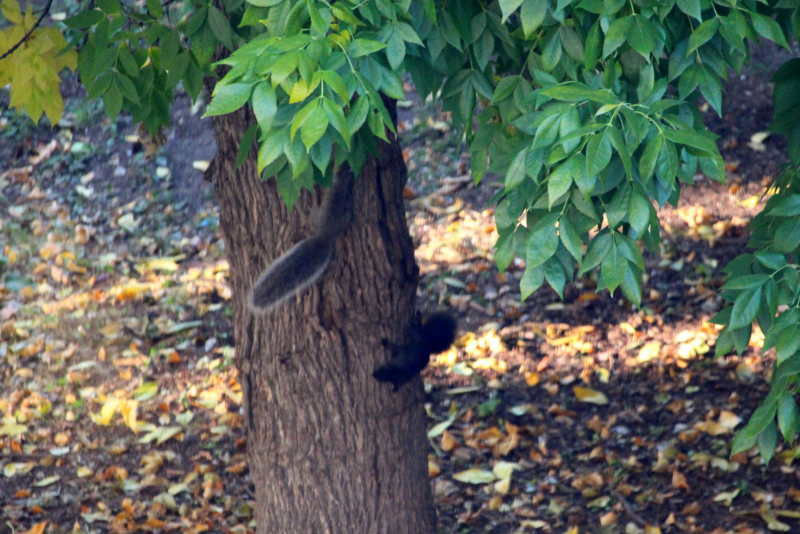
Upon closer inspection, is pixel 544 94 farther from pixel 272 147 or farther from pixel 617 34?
pixel 272 147

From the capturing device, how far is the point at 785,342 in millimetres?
1775

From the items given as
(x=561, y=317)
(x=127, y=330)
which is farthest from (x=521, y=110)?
(x=127, y=330)

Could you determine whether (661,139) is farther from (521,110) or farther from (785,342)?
(785,342)

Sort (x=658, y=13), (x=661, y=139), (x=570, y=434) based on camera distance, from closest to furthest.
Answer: (x=661, y=139) → (x=658, y=13) → (x=570, y=434)

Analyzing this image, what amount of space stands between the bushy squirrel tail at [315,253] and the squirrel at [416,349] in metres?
0.42

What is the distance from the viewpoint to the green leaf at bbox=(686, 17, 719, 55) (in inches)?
60.7

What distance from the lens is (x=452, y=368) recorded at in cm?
457

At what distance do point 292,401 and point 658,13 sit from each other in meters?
1.83

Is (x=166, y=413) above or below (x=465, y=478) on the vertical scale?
above

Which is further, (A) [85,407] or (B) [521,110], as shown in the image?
(A) [85,407]

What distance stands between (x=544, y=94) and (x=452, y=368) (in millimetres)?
3202

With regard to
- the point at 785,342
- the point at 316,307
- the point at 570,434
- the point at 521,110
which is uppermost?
the point at 521,110

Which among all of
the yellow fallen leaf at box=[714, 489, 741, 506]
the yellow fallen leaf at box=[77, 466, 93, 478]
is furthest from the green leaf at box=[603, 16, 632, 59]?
the yellow fallen leaf at box=[77, 466, 93, 478]

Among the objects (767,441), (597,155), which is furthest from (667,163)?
(767,441)
